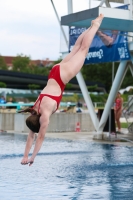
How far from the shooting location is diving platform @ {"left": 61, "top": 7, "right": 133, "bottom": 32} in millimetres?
15016

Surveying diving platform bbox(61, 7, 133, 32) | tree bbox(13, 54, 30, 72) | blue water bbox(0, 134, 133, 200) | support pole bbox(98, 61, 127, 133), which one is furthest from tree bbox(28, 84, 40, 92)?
tree bbox(13, 54, 30, 72)

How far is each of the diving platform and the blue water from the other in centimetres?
377

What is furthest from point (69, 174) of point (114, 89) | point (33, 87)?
point (33, 87)

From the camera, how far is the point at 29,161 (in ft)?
25.3

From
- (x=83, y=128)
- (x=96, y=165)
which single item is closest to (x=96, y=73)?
(x=83, y=128)

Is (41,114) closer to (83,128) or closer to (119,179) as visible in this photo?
(119,179)

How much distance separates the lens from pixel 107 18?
15.4 m

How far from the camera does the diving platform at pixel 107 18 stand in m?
15.0

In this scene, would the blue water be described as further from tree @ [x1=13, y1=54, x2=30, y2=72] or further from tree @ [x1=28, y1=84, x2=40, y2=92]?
tree @ [x1=13, y1=54, x2=30, y2=72]

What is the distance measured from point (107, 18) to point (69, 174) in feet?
19.3

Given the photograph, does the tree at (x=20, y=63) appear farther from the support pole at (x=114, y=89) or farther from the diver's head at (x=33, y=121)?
the diver's head at (x=33, y=121)

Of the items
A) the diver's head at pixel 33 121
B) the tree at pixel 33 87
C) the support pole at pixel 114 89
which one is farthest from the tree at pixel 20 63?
the diver's head at pixel 33 121

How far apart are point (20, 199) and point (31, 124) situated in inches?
50.6

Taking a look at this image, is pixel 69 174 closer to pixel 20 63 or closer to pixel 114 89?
pixel 114 89
